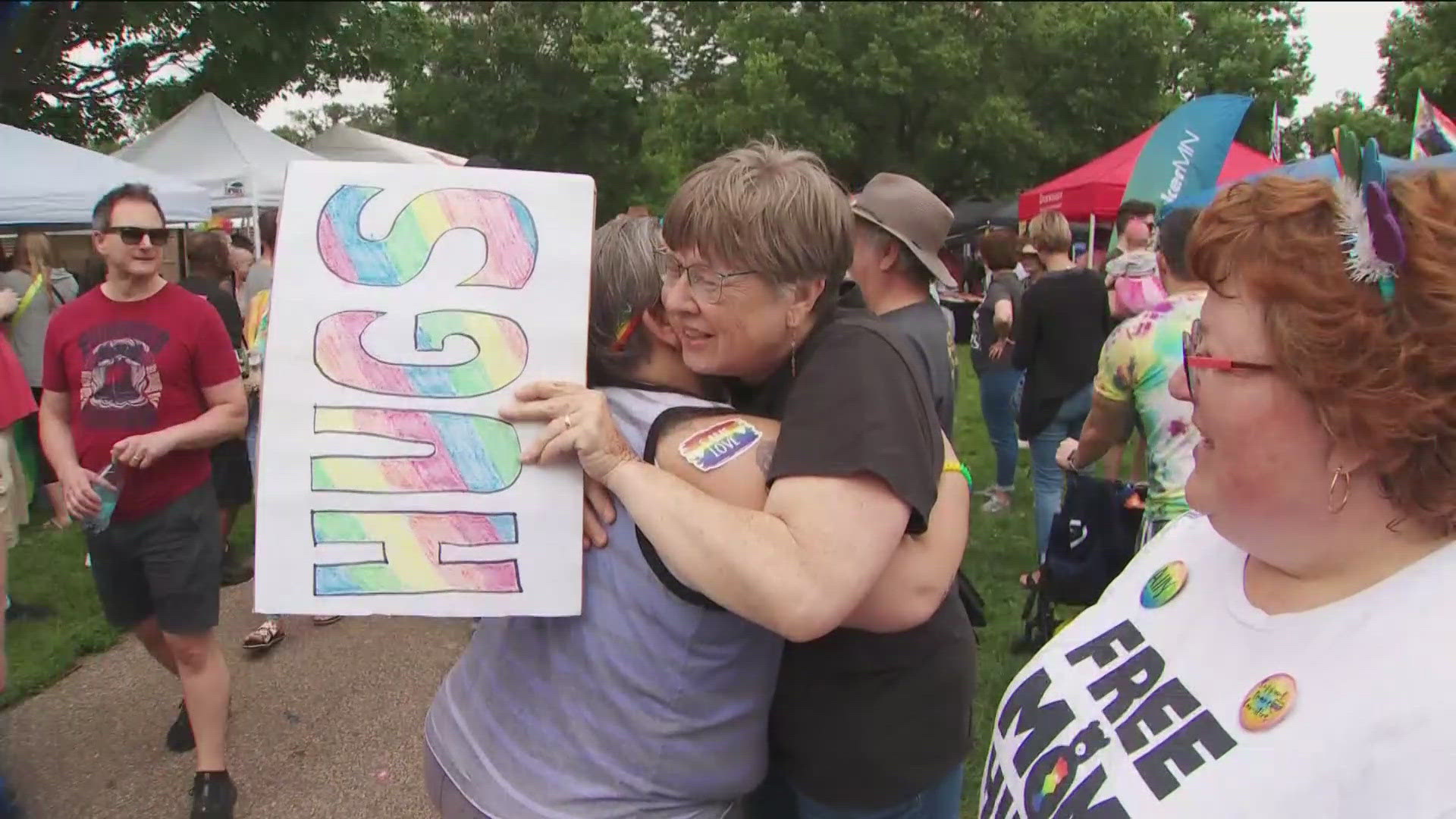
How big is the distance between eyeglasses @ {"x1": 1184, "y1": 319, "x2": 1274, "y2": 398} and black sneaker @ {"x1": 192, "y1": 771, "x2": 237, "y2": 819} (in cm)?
298

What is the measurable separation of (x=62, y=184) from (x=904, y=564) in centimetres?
709

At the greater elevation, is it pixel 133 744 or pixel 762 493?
pixel 762 493

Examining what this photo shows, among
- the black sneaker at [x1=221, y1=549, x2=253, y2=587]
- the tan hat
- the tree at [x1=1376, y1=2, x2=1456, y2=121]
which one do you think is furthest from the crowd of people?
the tree at [x1=1376, y1=2, x2=1456, y2=121]

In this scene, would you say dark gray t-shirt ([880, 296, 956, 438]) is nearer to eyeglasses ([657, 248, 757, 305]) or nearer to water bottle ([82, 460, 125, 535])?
eyeglasses ([657, 248, 757, 305])

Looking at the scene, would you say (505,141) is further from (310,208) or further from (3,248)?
(310,208)

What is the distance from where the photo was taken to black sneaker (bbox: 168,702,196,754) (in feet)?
11.1

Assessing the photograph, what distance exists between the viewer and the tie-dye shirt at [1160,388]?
288cm

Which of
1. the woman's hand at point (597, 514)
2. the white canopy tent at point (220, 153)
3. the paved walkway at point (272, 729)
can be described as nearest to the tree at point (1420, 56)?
the white canopy tent at point (220, 153)

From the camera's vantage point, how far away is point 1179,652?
1200 mm

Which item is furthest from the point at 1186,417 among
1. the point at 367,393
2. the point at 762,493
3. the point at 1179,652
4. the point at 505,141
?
the point at 505,141

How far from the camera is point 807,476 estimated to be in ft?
3.85

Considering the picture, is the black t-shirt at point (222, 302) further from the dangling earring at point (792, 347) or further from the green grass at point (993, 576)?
the dangling earring at point (792, 347)

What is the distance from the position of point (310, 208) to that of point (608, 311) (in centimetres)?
41

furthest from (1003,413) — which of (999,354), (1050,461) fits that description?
(1050,461)
